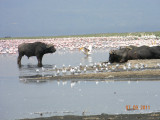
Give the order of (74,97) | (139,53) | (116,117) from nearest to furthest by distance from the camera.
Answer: (116,117) → (74,97) → (139,53)

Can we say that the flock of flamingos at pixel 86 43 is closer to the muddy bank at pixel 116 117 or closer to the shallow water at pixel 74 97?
the shallow water at pixel 74 97

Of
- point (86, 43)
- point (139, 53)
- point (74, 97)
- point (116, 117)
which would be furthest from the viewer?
point (86, 43)

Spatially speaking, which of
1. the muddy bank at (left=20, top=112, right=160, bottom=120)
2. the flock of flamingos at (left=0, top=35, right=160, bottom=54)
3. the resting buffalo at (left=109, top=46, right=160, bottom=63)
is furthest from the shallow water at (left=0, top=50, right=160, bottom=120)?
the flock of flamingos at (left=0, top=35, right=160, bottom=54)

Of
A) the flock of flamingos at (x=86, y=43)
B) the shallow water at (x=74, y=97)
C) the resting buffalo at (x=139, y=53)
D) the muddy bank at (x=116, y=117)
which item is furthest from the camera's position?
the flock of flamingos at (x=86, y=43)

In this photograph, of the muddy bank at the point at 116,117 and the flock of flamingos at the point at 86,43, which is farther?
the flock of flamingos at the point at 86,43

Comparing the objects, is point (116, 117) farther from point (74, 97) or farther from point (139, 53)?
point (139, 53)

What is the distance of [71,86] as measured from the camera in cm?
1517

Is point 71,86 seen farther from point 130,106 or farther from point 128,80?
point 130,106

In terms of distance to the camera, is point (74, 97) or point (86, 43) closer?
point (74, 97)

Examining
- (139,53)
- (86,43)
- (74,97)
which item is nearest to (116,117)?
(74,97)

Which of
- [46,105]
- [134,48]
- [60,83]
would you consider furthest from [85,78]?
[134,48]

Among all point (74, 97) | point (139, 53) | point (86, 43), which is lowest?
point (74, 97)

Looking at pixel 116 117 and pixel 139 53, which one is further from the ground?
pixel 139 53

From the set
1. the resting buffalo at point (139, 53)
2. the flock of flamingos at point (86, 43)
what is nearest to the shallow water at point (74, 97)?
the resting buffalo at point (139, 53)
